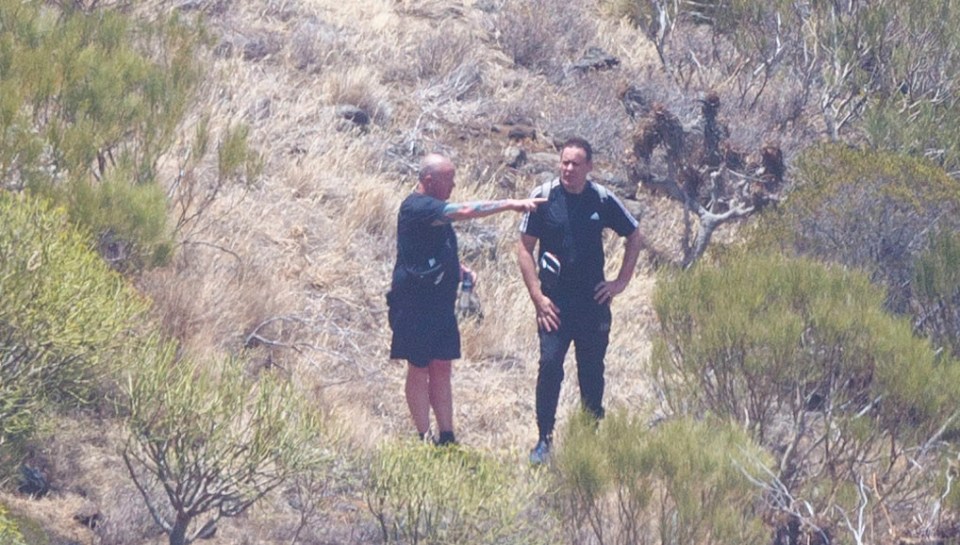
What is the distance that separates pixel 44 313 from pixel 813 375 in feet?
13.2

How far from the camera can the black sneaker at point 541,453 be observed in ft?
23.4

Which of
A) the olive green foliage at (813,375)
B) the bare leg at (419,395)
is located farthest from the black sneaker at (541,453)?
the olive green foliage at (813,375)

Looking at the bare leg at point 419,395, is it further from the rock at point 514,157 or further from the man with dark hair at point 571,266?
the rock at point 514,157

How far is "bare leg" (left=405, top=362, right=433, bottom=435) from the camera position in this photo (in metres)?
7.38

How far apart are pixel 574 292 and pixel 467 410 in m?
2.07

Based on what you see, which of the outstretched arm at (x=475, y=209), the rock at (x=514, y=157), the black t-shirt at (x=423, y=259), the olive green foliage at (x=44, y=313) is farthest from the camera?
the rock at (x=514, y=157)

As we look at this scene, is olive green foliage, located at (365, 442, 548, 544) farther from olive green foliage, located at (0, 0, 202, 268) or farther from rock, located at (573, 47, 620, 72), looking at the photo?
rock, located at (573, 47, 620, 72)

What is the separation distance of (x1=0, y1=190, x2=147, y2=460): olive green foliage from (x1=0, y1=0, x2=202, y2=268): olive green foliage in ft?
4.50

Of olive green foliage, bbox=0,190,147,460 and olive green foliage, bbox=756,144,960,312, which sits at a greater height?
olive green foliage, bbox=0,190,147,460

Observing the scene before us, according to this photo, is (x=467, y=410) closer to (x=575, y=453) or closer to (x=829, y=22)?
(x=575, y=453)

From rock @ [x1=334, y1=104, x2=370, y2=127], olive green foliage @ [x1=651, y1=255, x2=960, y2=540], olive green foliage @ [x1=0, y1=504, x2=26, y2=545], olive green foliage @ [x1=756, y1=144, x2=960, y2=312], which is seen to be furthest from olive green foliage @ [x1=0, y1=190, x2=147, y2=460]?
rock @ [x1=334, y1=104, x2=370, y2=127]

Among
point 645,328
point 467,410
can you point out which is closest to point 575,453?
point 467,410

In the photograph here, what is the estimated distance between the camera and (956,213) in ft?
33.6

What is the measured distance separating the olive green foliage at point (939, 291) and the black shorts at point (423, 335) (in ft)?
12.6
